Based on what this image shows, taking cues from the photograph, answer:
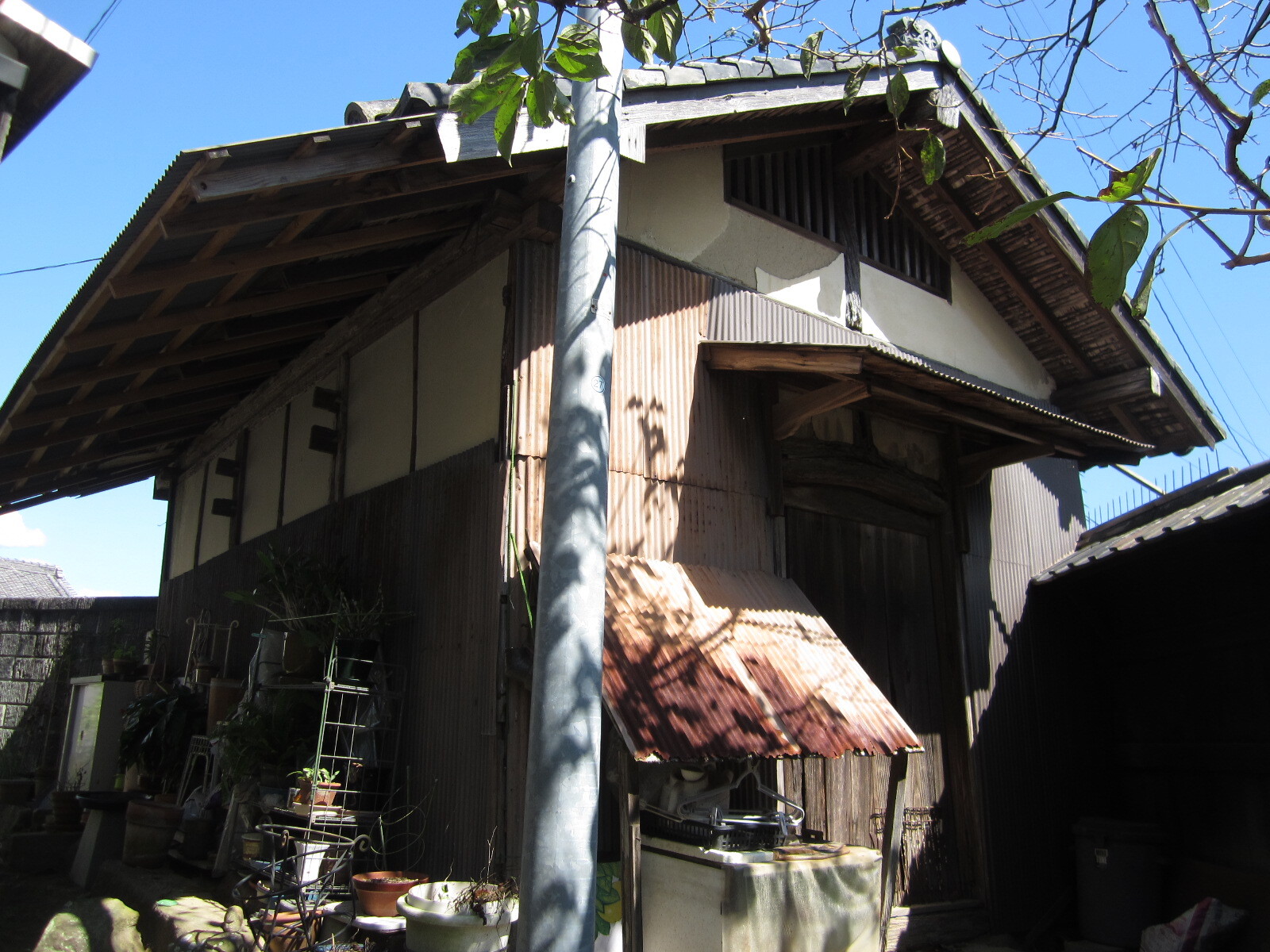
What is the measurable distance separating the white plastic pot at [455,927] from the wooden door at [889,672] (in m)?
2.78

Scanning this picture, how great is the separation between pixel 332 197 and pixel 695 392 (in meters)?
2.63

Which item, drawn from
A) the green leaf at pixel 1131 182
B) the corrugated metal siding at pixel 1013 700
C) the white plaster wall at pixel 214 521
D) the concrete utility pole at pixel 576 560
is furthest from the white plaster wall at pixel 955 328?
the white plaster wall at pixel 214 521

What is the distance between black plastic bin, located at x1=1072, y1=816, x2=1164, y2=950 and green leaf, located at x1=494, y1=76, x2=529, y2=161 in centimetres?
743

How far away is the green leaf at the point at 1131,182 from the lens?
2037 millimetres

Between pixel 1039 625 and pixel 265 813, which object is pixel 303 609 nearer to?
pixel 265 813

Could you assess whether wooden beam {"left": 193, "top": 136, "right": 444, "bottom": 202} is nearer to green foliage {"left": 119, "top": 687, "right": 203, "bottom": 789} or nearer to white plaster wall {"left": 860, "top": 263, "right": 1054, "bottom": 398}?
white plaster wall {"left": 860, "top": 263, "right": 1054, "bottom": 398}

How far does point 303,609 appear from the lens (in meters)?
6.73

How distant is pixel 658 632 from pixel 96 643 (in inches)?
425

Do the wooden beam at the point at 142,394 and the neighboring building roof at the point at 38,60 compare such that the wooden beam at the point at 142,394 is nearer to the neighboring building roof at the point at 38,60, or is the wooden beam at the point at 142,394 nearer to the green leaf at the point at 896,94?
the neighboring building roof at the point at 38,60

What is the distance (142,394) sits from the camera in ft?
27.7

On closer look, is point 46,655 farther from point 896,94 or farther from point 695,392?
point 896,94

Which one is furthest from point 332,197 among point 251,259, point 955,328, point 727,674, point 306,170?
point 955,328

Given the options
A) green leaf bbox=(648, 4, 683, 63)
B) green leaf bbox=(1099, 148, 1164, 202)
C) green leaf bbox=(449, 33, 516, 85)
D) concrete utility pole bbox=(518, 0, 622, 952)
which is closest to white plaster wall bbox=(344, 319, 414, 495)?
concrete utility pole bbox=(518, 0, 622, 952)

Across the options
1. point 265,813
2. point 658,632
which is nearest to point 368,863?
point 265,813
